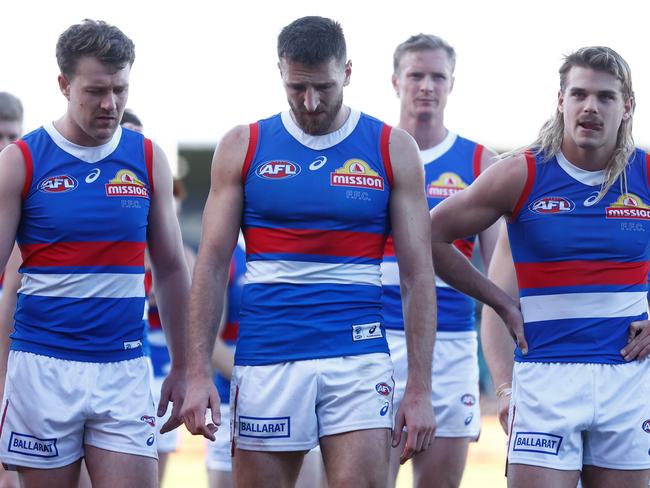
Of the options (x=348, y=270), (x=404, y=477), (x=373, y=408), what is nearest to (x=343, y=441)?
(x=373, y=408)

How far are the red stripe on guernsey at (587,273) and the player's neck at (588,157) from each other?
443 mm

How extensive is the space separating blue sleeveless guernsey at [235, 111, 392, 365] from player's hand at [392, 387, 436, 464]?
0.86 feet

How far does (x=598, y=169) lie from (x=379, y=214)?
103 centimetres

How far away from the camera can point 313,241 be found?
5188 mm

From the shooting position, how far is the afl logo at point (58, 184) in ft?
18.0

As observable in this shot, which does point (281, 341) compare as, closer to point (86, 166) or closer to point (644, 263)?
point (86, 166)

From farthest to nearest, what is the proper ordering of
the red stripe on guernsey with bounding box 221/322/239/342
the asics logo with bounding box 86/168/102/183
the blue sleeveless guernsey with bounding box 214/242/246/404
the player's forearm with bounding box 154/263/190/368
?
the red stripe on guernsey with bounding box 221/322/239/342 < the blue sleeveless guernsey with bounding box 214/242/246/404 < the player's forearm with bounding box 154/263/190/368 < the asics logo with bounding box 86/168/102/183

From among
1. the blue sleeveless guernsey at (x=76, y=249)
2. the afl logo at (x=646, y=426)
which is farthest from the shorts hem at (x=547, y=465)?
the blue sleeveless guernsey at (x=76, y=249)

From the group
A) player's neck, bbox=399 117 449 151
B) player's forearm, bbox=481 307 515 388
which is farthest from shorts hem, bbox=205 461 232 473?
player's neck, bbox=399 117 449 151

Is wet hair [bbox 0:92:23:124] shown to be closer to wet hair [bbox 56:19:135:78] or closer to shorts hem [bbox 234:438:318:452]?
wet hair [bbox 56:19:135:78]

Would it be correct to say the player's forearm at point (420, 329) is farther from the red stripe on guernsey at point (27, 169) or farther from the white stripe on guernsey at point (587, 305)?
the red stripe on guernsey at point (27, 169)

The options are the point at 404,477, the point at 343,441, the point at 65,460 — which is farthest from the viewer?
the point at 404,477

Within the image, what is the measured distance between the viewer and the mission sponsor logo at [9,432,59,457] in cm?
541

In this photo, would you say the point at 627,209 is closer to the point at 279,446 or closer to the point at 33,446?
the point at 279,446
